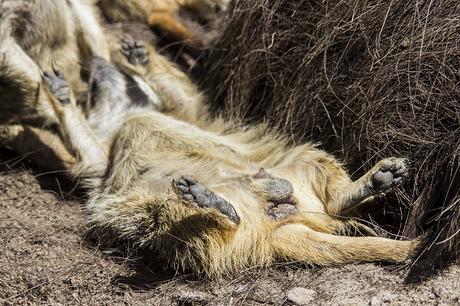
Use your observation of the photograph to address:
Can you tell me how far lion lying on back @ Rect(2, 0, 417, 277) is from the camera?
4.19 m

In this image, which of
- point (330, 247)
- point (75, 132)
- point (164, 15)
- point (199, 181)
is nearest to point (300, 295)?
point (330, 247)

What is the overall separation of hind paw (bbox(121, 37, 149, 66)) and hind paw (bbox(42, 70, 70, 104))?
549mm

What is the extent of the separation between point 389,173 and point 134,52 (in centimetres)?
237

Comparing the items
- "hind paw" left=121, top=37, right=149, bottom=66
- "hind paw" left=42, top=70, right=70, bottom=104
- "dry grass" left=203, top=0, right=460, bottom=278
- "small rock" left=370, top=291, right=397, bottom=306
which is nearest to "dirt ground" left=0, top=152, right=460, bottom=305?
"small rock" left=370, top=291, right=397, bottom=306

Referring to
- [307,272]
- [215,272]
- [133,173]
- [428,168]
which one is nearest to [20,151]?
[133,173]

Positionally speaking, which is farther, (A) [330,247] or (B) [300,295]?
(A) [330,247]

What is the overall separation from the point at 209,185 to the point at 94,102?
5.04ft

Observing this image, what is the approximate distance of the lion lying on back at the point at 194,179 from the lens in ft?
13.7

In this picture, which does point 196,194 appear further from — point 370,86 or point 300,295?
point 370,86

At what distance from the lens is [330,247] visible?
13.6 ft

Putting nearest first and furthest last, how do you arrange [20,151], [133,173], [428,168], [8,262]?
[428,168] → [8,262] → [133,173] → [20,151]

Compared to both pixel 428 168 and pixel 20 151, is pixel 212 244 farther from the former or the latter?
pixel 20 151

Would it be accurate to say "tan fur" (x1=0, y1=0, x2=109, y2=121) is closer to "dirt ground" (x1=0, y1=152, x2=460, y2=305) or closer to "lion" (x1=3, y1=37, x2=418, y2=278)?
"lion" (x1=3, y1=37, x2=418, y2=278)

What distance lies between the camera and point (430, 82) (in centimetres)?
418
